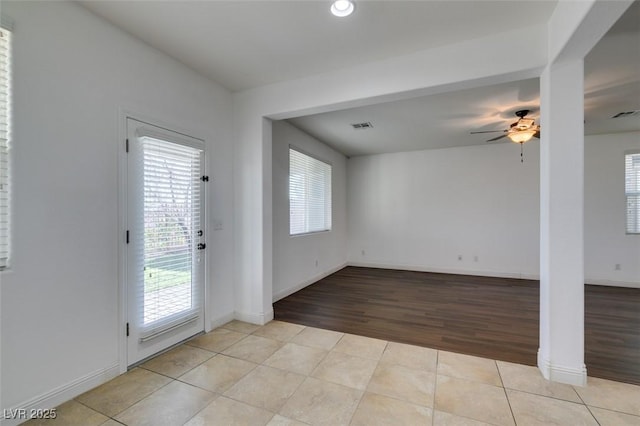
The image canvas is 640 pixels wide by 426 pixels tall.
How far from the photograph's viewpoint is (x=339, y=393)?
2.06m

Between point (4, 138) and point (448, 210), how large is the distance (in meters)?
6.70

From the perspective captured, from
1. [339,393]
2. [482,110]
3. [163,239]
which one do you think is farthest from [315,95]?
[339,393]

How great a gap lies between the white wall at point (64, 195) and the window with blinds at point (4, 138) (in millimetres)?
37

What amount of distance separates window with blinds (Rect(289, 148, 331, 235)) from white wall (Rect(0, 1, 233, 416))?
265 cm

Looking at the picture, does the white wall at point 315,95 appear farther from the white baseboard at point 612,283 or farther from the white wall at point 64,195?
the white baseboard at point 612,283

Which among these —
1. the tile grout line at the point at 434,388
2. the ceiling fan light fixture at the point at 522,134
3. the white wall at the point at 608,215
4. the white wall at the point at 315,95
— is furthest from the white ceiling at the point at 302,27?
the white wall at the point at 608,215

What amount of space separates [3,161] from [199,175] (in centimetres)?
145

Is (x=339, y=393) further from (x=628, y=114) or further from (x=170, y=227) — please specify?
(x=628, y=114)

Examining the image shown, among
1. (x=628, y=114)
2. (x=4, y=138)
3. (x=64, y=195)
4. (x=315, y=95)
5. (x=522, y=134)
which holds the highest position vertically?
(x=628, y=114)

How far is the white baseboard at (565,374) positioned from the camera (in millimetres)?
2146

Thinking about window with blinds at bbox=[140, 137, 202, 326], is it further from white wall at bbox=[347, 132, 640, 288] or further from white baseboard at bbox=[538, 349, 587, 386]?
white wall at bbox=[347, 132, 640, 288]

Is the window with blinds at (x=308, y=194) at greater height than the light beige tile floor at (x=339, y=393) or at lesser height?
greater

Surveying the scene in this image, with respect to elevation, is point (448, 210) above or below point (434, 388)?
above

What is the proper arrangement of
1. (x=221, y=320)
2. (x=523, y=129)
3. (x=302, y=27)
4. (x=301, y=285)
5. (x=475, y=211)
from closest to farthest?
1. (x=302, y=27)
2. (x=221, y=320)
3. (x=523, y=129)
4. (x=301, y=285)
5. (x=475, y=211)
